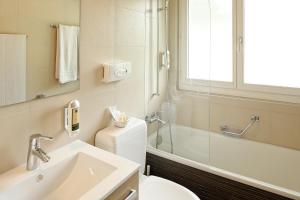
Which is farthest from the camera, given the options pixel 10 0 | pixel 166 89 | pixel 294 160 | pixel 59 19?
pixel 166 89

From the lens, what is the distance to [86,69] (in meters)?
1.45

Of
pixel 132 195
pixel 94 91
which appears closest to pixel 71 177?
pixel 132 195

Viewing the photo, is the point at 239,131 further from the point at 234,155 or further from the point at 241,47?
the point at 241,47

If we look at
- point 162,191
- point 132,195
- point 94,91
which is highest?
point 94,91

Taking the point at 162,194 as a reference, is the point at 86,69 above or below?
above

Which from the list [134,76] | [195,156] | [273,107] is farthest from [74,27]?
[273,107]

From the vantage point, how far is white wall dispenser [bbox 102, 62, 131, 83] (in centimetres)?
157

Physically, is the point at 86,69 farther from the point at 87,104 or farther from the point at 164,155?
the point at 164,155

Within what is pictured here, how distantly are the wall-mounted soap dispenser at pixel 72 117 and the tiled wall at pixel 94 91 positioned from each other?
0.13 ft

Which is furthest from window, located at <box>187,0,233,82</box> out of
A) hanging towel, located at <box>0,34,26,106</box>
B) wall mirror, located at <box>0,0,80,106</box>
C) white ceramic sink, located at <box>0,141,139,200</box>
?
hanging towel, located at <box>0,34,26,106</box>

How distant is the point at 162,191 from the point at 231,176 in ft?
1.59

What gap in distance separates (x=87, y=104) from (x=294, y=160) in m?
1.86

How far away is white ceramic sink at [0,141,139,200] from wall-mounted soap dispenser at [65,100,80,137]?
0.11 meters

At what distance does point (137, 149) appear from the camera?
5.56 feet
